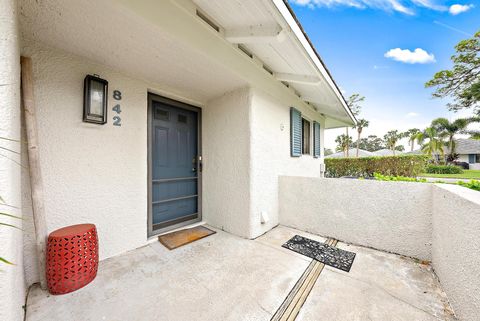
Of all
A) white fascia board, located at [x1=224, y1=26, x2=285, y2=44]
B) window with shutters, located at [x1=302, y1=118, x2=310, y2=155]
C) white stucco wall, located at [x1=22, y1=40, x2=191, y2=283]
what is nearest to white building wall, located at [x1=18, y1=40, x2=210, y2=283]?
white stucco wall, located at [x1=22, y1=40, x2=191, y2=283]

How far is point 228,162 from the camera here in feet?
10.7

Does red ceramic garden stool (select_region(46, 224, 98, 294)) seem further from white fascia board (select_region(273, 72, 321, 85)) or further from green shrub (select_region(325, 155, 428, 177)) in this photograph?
green shrub (select_region(325, 155, 428, 177))

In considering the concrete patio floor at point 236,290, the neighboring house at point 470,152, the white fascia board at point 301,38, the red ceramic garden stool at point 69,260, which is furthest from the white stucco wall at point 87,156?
the neighboring house at point 470,152

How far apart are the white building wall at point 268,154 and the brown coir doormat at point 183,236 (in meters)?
0.93

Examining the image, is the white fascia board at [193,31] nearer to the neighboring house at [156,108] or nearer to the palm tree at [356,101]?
the neighboring house at [156,108]

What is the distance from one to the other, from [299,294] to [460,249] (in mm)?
1505

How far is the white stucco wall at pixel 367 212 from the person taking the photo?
2.37m

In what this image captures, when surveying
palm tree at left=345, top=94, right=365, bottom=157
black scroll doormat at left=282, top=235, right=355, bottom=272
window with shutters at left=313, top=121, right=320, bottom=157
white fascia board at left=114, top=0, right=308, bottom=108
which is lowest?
black scroll doormat at left=282, top=235, right=355, bottom=272

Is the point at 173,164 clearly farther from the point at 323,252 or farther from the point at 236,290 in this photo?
the point at 323,252

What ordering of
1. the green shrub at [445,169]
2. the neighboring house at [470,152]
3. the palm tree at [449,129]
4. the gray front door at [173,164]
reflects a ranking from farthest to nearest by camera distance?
the neighboring house at [470,152], the palm tree at [449,129], the green shrub at [445,169], the gray front door at [173,164]

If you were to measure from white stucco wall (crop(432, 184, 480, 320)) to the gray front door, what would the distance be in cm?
358

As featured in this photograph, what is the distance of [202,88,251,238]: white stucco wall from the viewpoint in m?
3.02

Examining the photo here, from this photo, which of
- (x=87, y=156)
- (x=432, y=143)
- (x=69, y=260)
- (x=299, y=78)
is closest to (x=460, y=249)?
(x=299, y=78)

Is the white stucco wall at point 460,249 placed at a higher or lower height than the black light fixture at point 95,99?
lower
